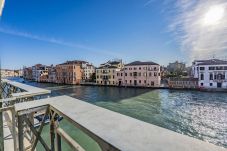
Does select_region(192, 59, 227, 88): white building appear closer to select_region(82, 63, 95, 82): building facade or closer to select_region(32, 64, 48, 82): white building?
select_region(82, 63, 95, 82): building facade

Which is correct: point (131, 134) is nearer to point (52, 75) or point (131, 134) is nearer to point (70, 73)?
point (70, 73)

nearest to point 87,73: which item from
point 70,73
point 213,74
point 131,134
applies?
point 70,73

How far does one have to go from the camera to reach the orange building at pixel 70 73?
36.3m

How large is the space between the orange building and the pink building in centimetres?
1015

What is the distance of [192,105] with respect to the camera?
1470 centimetres

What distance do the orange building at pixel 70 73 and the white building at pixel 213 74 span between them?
24.5 meters

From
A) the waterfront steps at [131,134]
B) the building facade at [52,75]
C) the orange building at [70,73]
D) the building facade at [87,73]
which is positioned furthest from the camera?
the building facade at [52,75]

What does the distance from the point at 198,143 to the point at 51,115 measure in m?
0.98

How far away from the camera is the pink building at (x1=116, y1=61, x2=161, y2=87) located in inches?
1116

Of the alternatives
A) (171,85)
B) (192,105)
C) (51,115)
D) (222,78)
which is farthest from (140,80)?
(51,115)

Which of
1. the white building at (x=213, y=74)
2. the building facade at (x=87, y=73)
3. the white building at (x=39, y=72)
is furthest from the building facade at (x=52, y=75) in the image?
the white building at (x=213, y=74)

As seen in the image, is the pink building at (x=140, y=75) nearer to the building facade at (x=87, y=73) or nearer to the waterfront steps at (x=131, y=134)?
the building facade at (x=87, y=73)

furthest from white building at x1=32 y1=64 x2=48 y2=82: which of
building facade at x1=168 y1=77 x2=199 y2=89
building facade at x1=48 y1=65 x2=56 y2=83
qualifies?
building facade at x1=168 y1=77 x2=199 y2=89

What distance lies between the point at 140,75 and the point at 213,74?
11.6 m
